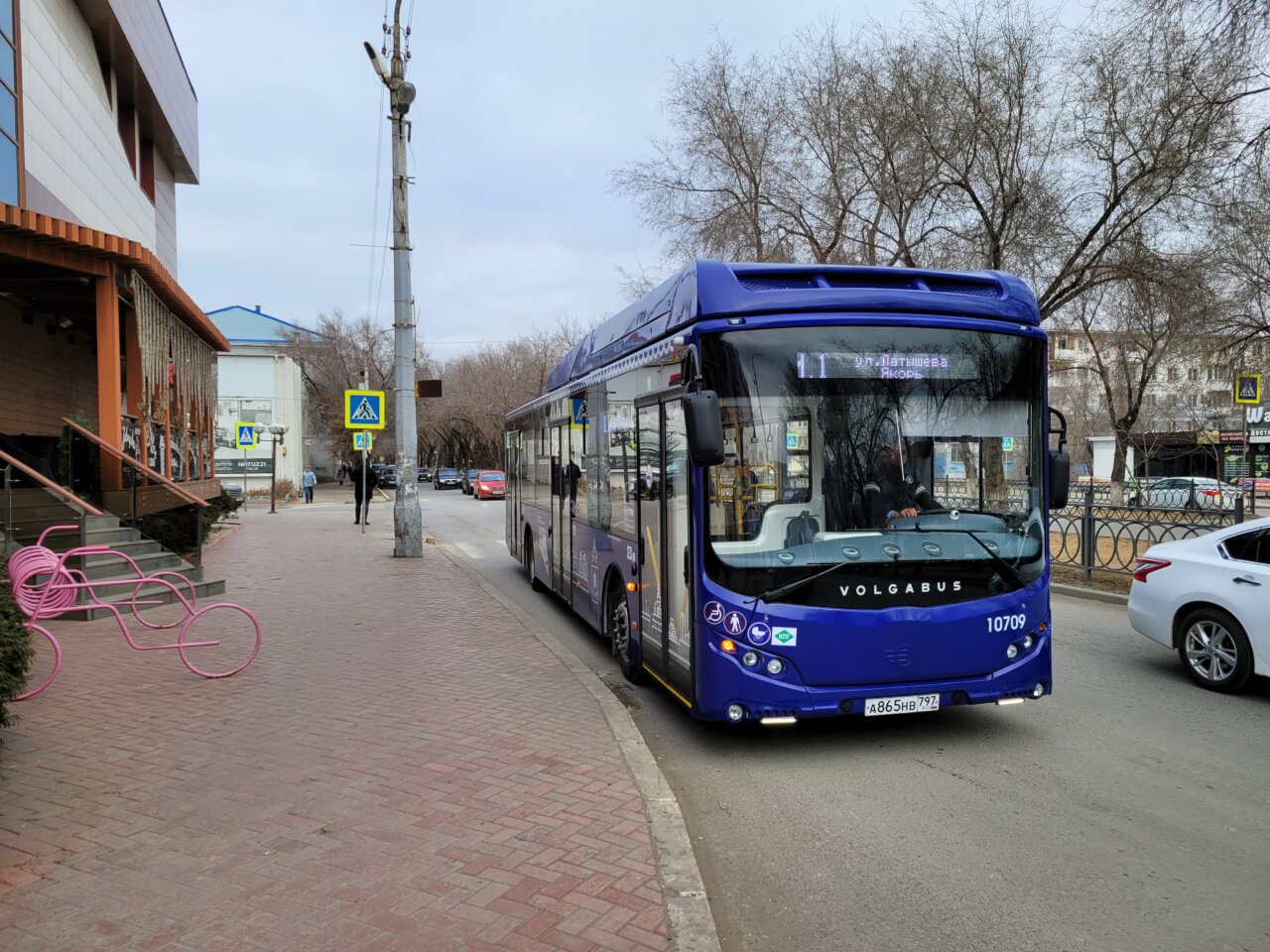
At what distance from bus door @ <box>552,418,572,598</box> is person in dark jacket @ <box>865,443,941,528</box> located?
492cm

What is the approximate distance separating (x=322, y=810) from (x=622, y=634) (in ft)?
12.3

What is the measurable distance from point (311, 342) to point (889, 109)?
198 feet

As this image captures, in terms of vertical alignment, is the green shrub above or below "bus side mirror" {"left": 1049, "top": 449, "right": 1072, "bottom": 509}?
below

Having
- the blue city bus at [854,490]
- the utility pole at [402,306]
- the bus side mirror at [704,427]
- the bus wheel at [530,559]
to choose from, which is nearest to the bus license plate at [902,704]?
the blue city bus at [854,490]

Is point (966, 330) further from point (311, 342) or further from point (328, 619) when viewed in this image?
point (311, 342)

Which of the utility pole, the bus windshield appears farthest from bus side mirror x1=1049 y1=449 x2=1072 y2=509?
the utility pole

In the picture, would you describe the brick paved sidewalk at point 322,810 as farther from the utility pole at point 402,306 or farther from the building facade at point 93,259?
the utility pole at point 402,306

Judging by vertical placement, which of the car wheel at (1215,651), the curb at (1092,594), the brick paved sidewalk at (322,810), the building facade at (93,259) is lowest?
the curb at (1092,594)

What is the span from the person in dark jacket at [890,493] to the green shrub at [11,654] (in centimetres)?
481

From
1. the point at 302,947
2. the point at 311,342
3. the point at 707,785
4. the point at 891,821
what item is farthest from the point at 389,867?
the point at 311,342

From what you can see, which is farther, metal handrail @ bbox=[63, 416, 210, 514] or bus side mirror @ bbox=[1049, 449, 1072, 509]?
metal handrail @ bbox=[63, 416, 210, 514]

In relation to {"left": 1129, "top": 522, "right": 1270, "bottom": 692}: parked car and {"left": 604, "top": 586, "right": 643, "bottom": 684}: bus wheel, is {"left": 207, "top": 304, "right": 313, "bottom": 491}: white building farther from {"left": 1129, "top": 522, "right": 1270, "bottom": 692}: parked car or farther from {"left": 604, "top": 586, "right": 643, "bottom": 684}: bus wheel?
{"left": 1129, "top": 522, "right": 1270, "bottom": 692}: parked car

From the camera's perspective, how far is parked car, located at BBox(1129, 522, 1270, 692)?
681cm

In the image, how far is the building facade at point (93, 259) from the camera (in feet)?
39.9
